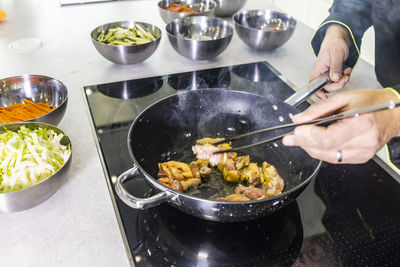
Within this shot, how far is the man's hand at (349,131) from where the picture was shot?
71 centimetres

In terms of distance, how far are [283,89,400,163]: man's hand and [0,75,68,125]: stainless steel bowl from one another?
2.60 feet

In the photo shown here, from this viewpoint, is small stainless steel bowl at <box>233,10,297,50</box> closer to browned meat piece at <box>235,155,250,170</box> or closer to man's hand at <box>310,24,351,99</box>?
man's hand at <box>310,24,351,99</box>

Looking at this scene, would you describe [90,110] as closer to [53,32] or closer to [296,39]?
[53,32]

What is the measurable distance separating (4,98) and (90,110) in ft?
0.90

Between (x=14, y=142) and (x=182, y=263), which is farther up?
(x=14, y=142)

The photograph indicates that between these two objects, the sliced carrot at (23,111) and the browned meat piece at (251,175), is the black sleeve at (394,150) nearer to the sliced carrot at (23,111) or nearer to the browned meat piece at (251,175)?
the browned meat piece at (251,175)

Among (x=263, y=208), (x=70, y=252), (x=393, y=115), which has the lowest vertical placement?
(x=70, y=252)

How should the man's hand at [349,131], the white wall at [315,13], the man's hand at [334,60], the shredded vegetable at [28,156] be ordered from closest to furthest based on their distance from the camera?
the man's hand at [349,131] → the shredded vegetable at [28,156] → the man's hand at [334,60] → the white wall at [315,13]

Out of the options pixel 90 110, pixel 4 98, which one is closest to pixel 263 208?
pixel 90 110

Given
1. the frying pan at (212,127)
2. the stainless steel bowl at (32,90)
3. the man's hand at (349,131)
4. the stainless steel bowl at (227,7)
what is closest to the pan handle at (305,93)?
the frying pan at (212,127)

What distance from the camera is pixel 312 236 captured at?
82 centimetres

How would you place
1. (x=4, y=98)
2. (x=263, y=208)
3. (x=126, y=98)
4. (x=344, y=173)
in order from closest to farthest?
(x=263, y=208) → (x=344, y=173) → (x=4, y=98) → (x=126, y=98)

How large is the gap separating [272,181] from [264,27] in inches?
41.7

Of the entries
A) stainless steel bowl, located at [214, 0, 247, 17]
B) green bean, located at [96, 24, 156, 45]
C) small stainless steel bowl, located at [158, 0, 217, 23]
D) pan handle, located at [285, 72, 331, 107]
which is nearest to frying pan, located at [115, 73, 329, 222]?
pan handle, located at [285, 72, 331, 107]
